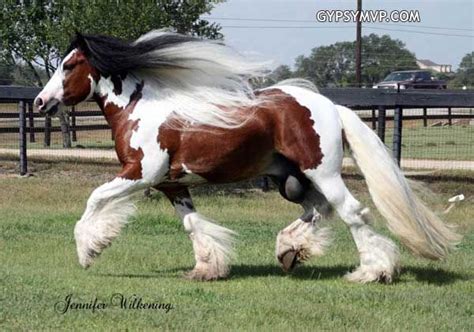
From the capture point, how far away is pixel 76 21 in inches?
870

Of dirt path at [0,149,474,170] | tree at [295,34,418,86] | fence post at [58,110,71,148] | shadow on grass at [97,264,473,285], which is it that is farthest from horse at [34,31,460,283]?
tree at [295,34,418,86]

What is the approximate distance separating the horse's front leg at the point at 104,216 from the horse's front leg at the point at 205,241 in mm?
648

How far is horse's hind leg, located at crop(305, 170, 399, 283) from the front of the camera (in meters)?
8.34

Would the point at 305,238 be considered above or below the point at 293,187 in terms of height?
below

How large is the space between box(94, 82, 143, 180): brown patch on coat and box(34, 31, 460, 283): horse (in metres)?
0.01

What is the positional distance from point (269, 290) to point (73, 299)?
172 centimetres

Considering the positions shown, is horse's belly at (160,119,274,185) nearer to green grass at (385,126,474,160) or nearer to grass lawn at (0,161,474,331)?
grass lawn at (0,161,474,331)

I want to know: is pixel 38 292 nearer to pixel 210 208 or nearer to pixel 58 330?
pixel 58 330

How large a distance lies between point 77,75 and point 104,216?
1.45 m

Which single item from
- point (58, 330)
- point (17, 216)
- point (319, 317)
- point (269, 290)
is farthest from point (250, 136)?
point (17, 216)

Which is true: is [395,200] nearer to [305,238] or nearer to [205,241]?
[305,238]

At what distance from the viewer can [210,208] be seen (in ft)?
50.0

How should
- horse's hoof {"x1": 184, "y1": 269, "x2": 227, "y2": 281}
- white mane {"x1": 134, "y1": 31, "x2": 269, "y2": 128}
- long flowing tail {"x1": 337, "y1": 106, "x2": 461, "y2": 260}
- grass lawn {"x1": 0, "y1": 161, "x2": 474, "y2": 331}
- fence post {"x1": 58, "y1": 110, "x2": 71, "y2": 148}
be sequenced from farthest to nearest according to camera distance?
fence post {"x1": 58, "y1": 110, "x2": 71, "y2": 148} < white mane {"x1": 134, "y1": 31, "x2": 269, "y2": 128} < horse's hoof {"x1": 184, "y1": 269, "x2": 227, "y2": 281} < long flowing tail {"x1": 337, "y1": 106, "x2": 461, "y2": 260} < grass lawn {"x1": 0, "y1": 161, "x2": 474, "y2": 331}

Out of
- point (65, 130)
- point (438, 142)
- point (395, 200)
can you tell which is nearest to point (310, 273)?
point (395, 200)
